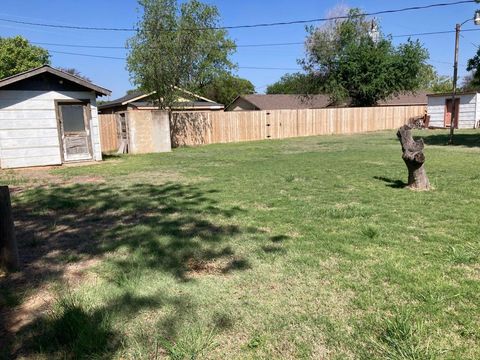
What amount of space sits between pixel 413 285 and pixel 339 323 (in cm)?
85

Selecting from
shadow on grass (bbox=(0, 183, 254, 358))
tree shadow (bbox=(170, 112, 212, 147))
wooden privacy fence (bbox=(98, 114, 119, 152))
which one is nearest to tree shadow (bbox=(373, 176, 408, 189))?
shadow on grass (bbox=(0, 183, 254, 358))

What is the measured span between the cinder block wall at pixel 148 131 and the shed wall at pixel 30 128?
10.9ft

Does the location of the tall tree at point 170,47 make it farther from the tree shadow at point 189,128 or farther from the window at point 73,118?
the window at point 73,118

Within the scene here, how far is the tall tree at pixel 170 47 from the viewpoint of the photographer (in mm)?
17672

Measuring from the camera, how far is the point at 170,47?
17.6 meters

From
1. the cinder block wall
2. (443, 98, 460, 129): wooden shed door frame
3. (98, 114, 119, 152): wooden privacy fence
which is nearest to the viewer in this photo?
the cinder block wall

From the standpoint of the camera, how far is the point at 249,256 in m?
3.96

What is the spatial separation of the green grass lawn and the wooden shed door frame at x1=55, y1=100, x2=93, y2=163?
6209mm

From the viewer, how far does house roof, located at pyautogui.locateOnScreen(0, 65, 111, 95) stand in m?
11.5

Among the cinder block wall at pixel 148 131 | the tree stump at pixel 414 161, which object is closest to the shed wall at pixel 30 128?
the cinder block wall at pixel 148 131

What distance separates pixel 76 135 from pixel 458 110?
928 inches

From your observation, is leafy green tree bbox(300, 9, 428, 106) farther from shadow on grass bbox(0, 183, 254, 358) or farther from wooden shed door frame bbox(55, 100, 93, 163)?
shadow on grass bbox(0, 183, 254, 358)

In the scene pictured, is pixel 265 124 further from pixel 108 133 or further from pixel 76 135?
pixel 76 135

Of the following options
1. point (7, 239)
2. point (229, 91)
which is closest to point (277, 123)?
point (7, 239)
